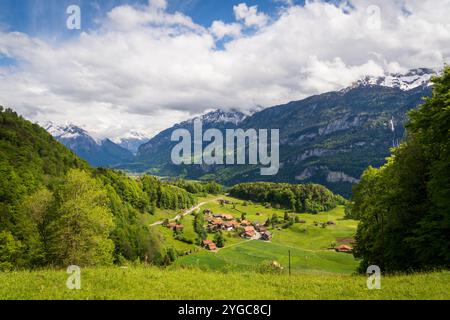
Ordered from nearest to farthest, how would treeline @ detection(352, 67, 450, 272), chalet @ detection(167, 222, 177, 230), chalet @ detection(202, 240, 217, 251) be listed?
treeline @ detection(352, 67, 450, 272), chalet @ detection(202, 240, 217, 251), chalet @ detection(167, 222, 177, 230)

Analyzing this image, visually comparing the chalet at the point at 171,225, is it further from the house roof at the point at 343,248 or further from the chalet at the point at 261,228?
the house roof at the point at 343,248

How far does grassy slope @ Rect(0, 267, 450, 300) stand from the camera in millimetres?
16312

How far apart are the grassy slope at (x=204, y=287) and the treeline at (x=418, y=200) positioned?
7495mm

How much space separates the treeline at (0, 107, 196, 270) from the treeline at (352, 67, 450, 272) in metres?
21.4

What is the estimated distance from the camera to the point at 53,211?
4466 centimetres

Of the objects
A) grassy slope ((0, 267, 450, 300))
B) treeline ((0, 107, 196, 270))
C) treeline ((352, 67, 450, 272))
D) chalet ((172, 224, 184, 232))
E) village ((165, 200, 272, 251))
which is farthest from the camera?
village ((165, 200, 272, 251))

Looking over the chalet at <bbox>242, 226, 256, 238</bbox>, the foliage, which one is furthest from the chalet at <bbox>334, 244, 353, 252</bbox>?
the foliage

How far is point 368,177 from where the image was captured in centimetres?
4434

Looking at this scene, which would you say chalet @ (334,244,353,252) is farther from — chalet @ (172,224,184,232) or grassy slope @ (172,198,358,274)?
chalet @ (172,224,184,232)

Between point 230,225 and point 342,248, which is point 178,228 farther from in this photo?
point 342,248

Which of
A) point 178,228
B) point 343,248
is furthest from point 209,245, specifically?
point 343,248

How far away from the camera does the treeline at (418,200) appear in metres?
26.3
